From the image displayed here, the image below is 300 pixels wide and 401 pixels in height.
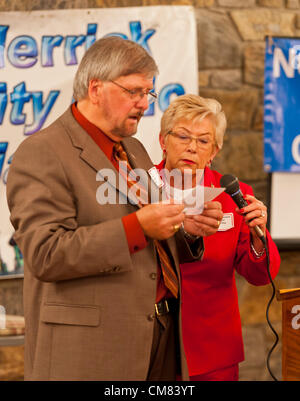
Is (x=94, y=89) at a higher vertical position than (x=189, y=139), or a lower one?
higher

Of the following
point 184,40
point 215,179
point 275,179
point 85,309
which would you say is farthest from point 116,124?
point 275,179

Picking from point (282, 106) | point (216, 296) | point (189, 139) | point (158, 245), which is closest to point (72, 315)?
point (158, 245)

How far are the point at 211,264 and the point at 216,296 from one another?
14 cm

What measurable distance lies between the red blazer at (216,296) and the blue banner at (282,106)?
1326 mm

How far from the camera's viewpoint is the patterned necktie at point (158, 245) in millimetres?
1626

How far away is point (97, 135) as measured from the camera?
63.5 inches

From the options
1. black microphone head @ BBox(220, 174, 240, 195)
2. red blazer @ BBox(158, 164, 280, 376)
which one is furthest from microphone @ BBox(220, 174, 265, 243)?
red blazer @ BBox(158, 164, 280, 376)

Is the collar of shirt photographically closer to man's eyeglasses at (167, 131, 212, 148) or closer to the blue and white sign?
man's eyeglasses at (167, 131, 212, 148)

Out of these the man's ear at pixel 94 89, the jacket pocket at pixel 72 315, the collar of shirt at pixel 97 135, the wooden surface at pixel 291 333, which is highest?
the man's ear at pixel 94 89

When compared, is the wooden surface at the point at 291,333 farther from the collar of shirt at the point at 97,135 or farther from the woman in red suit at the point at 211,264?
the collar of shirt at the point at 97,135

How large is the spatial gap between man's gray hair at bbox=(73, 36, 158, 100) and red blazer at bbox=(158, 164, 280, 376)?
72 centimetres

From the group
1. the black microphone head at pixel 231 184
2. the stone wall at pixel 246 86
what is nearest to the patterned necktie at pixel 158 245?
the black microphone head at pixel 231 184

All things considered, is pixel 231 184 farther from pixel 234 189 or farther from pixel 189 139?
pixel 189 139

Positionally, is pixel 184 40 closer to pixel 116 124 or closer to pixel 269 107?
pixel 269 107
